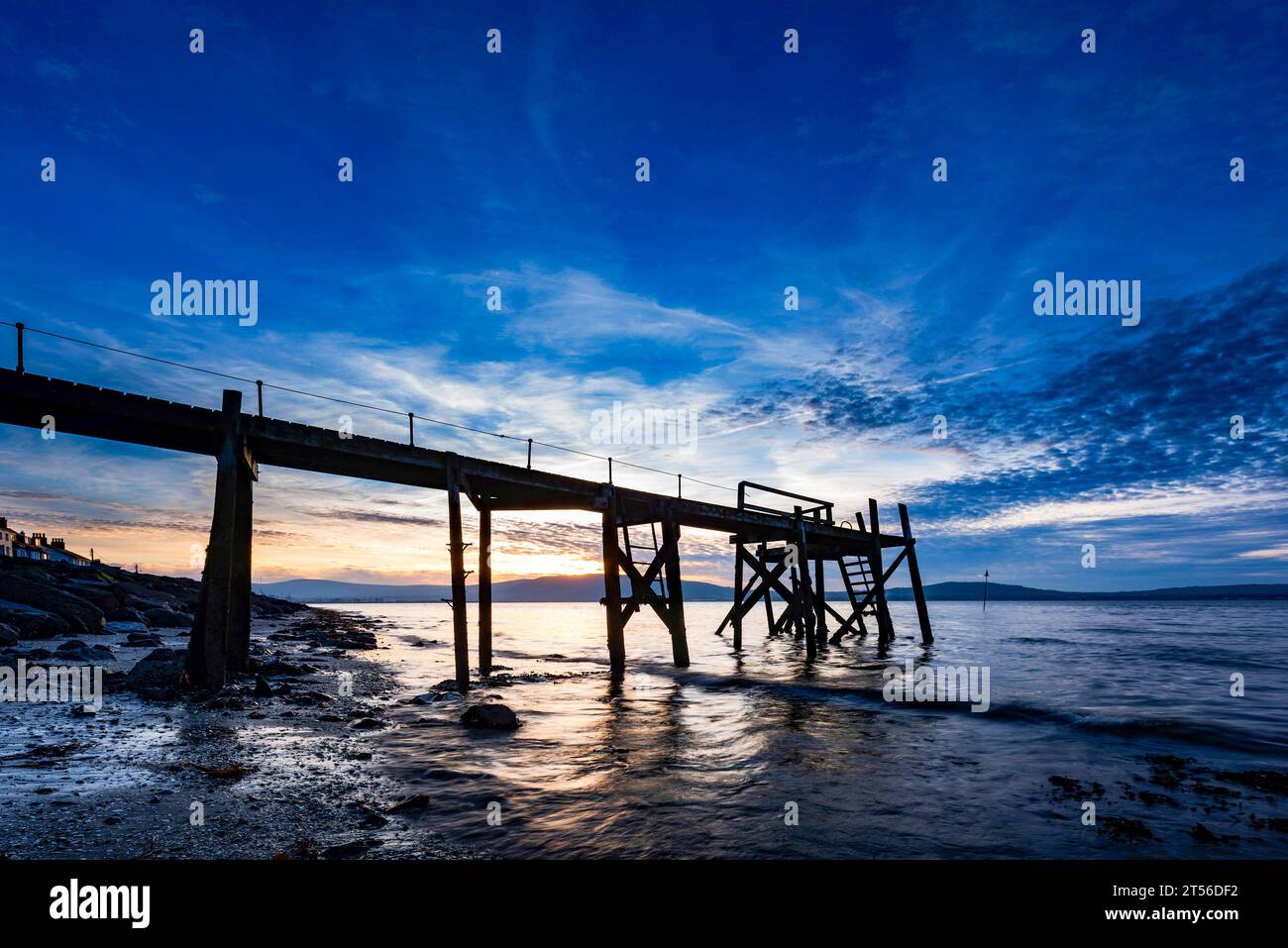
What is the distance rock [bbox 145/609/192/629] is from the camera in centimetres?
2580

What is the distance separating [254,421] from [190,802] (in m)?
7.67

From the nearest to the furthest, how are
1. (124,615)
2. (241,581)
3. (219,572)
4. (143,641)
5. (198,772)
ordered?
1. (198,772)
2. (219,572)
3. (241,581)
4. (143,641)
5. (124,615)

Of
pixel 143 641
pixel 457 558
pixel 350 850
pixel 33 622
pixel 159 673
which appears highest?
pixel 457 558

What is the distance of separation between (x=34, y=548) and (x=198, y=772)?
7951 cm

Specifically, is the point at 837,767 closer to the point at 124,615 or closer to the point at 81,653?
the point at 81,653

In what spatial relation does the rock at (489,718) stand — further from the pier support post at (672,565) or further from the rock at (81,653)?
the rock at (81,653)

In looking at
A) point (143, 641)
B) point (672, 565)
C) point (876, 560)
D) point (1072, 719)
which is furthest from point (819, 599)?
point (143, 641)

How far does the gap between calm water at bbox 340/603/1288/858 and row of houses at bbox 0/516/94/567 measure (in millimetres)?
51467

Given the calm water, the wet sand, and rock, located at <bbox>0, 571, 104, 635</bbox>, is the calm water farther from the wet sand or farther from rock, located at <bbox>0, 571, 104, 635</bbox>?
rock, located at <bbox>0, 571, 104, 635</bbox>

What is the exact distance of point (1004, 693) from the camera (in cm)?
1619

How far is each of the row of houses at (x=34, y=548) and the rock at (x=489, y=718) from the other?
49.7 metres

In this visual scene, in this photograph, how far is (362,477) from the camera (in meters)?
15.2

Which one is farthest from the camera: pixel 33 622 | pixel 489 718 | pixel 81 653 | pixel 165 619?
pixel 165 619
